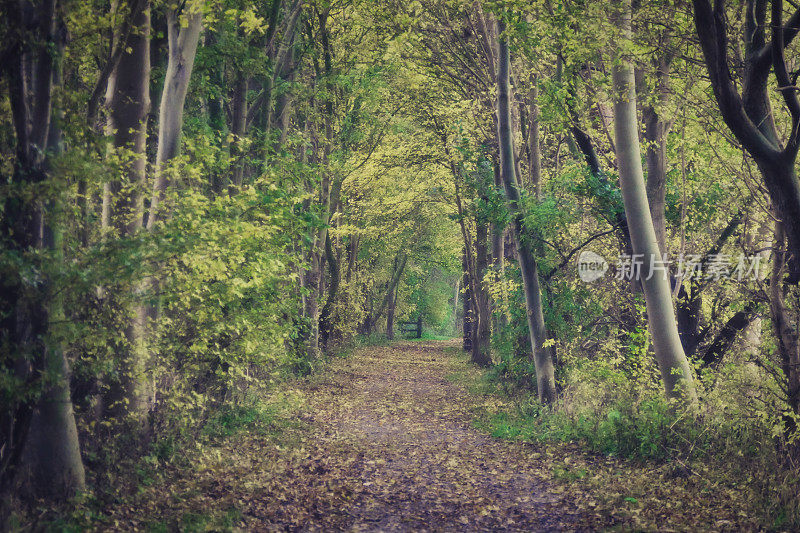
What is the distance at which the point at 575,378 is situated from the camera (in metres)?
12.9

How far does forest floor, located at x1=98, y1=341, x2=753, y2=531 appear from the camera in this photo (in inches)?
246

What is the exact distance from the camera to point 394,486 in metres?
8.03

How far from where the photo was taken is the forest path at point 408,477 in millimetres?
6574

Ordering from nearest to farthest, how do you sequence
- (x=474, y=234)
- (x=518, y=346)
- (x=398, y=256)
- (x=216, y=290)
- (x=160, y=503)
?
(x=160, y=503)
(x=216, y=290)
(x=518, y=346)
(x=474, y=234)
(x=398, y=256)

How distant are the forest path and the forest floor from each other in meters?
0.02

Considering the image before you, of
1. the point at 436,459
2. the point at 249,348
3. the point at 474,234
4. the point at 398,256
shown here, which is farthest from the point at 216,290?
the point at 398,256

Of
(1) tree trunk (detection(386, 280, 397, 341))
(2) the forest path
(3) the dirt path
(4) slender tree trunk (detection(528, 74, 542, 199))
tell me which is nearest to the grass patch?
(3) the dirt path

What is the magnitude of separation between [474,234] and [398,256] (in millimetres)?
13990

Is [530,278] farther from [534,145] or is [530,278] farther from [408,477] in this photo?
[408,477]

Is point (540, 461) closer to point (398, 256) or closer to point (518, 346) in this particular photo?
point (518, 346)

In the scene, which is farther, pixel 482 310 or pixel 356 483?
pixel 482 310

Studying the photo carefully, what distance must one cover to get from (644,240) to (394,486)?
485 cm

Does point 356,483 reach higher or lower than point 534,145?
lower

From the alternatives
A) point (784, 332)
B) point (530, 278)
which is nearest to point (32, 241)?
point (784, 332)
